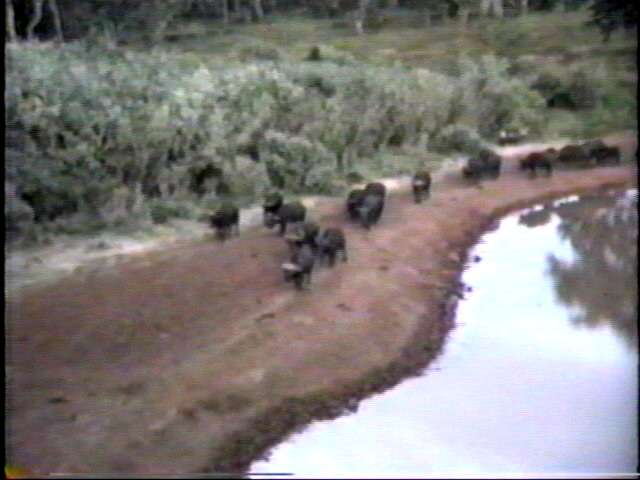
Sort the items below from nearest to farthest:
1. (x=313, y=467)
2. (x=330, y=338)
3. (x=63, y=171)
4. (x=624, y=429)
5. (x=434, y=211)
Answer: (x=624, y=429)
(x=313, y=467)
(x=330, y=338)
(x=63, y=171)
(x=434, y=211)

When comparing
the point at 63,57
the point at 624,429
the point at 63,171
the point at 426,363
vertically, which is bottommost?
the point at 426,363

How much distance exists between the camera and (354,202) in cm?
1062

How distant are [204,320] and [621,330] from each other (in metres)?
3.48

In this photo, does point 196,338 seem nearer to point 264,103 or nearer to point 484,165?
point 264,103

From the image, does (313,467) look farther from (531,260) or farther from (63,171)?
(63,171)

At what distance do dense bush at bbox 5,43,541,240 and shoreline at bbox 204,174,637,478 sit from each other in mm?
3278

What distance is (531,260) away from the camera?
9266 mm

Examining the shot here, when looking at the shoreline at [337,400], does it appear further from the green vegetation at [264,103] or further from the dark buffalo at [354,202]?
the green vegetation at [264,103]

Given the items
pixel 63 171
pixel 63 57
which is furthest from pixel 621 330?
pixel 63 57

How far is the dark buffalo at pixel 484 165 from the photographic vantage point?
12.5 meters

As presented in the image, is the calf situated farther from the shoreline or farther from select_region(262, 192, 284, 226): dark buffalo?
the shoreline

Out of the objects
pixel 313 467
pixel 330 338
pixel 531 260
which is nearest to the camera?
pixel 313 467

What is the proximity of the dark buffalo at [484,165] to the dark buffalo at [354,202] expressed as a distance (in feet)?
7.95

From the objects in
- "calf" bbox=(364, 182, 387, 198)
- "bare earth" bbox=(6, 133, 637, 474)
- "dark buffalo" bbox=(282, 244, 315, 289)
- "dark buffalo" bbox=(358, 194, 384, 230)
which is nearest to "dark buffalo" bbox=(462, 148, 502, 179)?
"calf" bbox=(364, 182, 387, 198)
